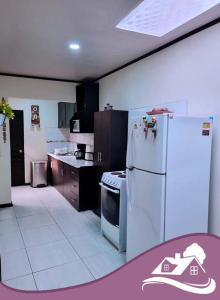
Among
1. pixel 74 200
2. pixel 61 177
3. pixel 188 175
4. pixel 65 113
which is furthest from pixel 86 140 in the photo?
pixel 188 175

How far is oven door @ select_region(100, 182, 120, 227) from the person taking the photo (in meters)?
2.85

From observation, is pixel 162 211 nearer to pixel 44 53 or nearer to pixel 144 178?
pixel 144 178

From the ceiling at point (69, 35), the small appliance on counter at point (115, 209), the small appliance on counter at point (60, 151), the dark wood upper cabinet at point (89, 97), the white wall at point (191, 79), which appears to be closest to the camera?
the ceiling at point (69, 35)

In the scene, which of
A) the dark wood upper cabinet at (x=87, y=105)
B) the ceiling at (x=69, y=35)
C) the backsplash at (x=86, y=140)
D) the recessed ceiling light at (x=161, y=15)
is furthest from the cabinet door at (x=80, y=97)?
the recessed ceiling light at (x=161, y=15)

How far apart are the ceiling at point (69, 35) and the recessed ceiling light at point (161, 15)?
0.09 meters

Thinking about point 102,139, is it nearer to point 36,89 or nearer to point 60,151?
point 36,89

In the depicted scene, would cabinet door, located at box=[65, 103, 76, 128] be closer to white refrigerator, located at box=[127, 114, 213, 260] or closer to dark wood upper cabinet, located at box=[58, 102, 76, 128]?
dark wood upper cabinet, located at box=[58, 102, 76, 128]

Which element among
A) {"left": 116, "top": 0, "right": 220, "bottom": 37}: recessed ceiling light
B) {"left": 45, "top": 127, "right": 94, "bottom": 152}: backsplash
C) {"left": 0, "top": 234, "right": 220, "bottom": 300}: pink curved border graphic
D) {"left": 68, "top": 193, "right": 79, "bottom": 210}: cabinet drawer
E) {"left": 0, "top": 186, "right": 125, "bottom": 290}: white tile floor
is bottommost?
{"left": 0, "top": 186, "right": 125, "bottom": 290}: white tile floor

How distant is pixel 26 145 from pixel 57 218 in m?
3.13

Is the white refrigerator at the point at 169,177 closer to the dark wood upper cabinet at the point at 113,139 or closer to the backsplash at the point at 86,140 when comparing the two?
the dark wood upper cabinet at the point at 113,139

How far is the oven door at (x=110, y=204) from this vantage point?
285 centimetres

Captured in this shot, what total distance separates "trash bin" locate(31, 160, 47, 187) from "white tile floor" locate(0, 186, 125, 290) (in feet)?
5.19

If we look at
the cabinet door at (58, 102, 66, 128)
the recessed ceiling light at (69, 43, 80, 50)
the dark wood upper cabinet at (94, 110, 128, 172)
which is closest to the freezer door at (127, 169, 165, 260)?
the dark wood upper cabinet at (94, 110, 128, 172)

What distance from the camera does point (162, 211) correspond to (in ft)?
6.73
